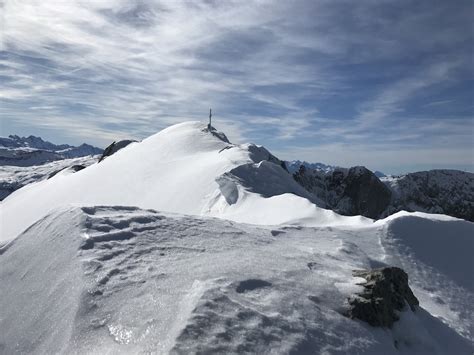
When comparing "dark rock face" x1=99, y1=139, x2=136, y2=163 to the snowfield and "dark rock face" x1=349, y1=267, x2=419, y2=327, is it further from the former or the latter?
"dark rock face" x1=349, y1=267, x2=419, y2=327

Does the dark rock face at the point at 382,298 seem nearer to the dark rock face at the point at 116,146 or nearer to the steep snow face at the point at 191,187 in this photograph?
the steep snow face at the point at 191,187

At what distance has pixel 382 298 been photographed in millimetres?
7051

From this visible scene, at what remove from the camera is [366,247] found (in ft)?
36.4

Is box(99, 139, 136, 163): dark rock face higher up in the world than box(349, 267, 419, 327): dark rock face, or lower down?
higher up

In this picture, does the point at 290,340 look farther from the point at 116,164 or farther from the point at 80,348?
the point at 116,164

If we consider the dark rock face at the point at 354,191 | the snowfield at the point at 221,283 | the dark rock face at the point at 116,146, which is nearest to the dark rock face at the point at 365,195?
the dark rock face at the point at 354,191

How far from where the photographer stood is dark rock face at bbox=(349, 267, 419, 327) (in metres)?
6.84

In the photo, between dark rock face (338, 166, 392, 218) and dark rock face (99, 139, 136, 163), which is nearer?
dark rock face (99, 139, 136, 163)

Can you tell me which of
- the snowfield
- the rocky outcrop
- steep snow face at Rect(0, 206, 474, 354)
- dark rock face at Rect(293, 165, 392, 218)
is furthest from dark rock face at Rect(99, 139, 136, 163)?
the rocky outcrop

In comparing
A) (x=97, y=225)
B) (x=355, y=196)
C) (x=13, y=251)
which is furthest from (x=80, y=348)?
(x=355, y=196)

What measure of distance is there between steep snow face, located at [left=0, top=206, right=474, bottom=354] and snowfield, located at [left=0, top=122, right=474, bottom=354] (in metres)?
0.02

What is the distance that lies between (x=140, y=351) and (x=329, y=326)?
307 cm

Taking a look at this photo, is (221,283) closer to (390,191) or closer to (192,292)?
(192,292)

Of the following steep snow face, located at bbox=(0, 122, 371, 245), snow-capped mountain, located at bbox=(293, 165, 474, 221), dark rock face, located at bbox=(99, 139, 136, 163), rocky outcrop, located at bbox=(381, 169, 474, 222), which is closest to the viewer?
steep snow face, located at bbox=(0, 122, 371, 245)
